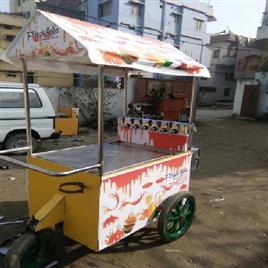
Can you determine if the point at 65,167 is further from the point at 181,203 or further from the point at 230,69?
the point at 230,69

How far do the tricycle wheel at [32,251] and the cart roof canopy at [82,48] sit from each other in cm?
168

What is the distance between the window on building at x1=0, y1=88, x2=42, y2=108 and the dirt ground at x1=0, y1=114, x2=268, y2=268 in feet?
6.05

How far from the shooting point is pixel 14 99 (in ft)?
24.8

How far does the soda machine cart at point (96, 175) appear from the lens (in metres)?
2.65

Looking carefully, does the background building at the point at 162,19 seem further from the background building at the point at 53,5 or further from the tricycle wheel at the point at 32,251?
the tricycle wheel at the point at 32,251

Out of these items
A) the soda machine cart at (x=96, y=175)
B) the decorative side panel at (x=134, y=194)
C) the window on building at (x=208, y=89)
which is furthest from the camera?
the window on building at (x=208, y=89)

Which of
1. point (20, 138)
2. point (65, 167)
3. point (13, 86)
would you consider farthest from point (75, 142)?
point (65, 167)

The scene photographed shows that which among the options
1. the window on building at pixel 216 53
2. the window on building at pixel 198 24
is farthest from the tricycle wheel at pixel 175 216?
the window on building at pixel 216 53

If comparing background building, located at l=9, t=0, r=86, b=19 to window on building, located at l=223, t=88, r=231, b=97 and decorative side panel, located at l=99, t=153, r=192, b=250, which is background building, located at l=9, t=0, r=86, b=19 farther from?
decorative side panel, located at l=99, t=153, r=192, b=250

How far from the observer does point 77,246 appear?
3.58m

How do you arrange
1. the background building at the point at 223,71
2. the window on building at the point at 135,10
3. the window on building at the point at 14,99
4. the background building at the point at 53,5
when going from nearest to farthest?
1. the window on building at the point at 14,99
2. the window on building at the point at 135,10
3. the background building at the point at 53,5
4. the background building at the point at 223,71

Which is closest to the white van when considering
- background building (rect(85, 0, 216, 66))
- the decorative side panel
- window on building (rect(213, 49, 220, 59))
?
the decorative side panel

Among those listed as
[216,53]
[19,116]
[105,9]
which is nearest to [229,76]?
[216,53]

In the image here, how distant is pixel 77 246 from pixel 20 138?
5048 millimetres
